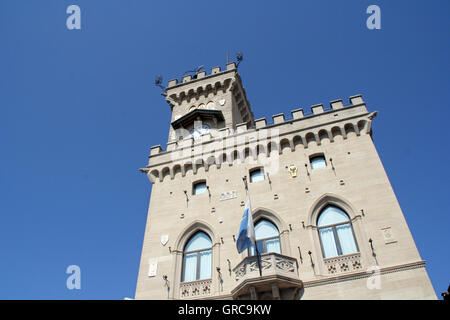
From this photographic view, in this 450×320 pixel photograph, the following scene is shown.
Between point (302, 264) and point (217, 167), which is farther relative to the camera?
point (217, 167)

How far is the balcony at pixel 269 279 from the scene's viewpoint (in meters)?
14.9

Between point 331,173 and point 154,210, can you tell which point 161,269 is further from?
point 331,173

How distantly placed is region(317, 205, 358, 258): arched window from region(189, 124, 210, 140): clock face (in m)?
12.1

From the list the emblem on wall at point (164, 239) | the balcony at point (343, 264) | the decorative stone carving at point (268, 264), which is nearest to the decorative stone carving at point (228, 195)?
the emblem on wall at point (164, 239)

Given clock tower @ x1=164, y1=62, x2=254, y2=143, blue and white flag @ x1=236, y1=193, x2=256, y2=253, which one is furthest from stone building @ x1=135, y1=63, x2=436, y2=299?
clock tower @ x1=164, y1=62, x2=254, y2=143

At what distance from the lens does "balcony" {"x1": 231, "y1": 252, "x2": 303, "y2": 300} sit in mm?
14859

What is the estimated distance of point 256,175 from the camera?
2100 centimetres

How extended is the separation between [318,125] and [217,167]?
669 cm

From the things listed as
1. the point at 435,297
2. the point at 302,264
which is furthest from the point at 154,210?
the point at 435,297

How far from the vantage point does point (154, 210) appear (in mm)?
21344

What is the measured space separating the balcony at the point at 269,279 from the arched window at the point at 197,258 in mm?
2684

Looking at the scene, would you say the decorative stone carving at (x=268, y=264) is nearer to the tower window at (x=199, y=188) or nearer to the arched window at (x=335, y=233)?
the arched window at (x=335, y=233)
